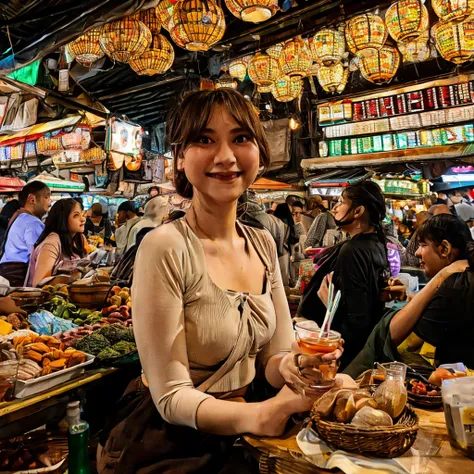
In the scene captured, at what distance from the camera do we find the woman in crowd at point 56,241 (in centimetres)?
453

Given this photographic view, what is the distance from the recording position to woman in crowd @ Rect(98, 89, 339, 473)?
53.9 inches

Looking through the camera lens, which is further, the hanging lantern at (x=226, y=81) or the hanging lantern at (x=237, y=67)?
the hanging lantern at (x=226, y=81)

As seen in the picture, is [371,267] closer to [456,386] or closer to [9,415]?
[456,386]

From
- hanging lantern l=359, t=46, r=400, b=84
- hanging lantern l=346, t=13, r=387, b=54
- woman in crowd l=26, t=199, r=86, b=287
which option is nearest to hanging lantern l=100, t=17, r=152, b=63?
woman in crowd l=26, t=199, r=86, b=287

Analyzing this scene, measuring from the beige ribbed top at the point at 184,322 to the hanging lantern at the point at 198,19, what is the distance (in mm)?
3731

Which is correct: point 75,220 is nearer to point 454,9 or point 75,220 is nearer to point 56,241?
point 56,241

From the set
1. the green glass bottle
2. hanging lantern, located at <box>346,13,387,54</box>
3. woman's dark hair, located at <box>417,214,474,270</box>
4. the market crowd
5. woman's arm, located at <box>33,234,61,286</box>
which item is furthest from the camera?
hanging lantern, located at <box>346,13,387,54</box>

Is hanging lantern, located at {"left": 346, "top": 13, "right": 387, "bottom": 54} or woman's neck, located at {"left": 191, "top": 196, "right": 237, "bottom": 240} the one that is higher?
hanging lantern, located at {"left": 346, "top": 13, "right": 387, "bottom": 54}

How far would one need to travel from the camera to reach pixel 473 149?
915 cm

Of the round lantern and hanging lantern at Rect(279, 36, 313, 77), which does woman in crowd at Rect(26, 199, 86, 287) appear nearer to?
hanging lantern at Rect(279, 36, 313, 77)

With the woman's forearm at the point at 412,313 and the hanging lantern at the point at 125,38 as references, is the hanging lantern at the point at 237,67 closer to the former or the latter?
the hanging lantern at the point at 125,38

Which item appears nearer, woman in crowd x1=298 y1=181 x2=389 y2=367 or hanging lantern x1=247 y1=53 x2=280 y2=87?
woman in crowd x1=298 y1=181 x2=389 y2=367

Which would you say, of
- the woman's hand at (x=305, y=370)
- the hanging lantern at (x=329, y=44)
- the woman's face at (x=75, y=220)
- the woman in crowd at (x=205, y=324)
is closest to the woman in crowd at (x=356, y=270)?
the woman in crowd at (x=205, y=324)

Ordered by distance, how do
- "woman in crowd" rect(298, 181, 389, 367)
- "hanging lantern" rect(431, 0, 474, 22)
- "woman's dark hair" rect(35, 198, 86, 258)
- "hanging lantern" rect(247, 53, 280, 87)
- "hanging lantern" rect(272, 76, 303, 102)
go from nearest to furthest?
1. "woman in crowd" rect(298, 181, 389, 367)
2. "hanging lantern" rect(431, 0, 474, 22)
3. "woman's dark hair" rect(35, 198, 86, 258)
4. "hanging lantern" rect(247, 53, 280, 87)
5. "hanging lantern" rect(272, 76, 303, 102)
